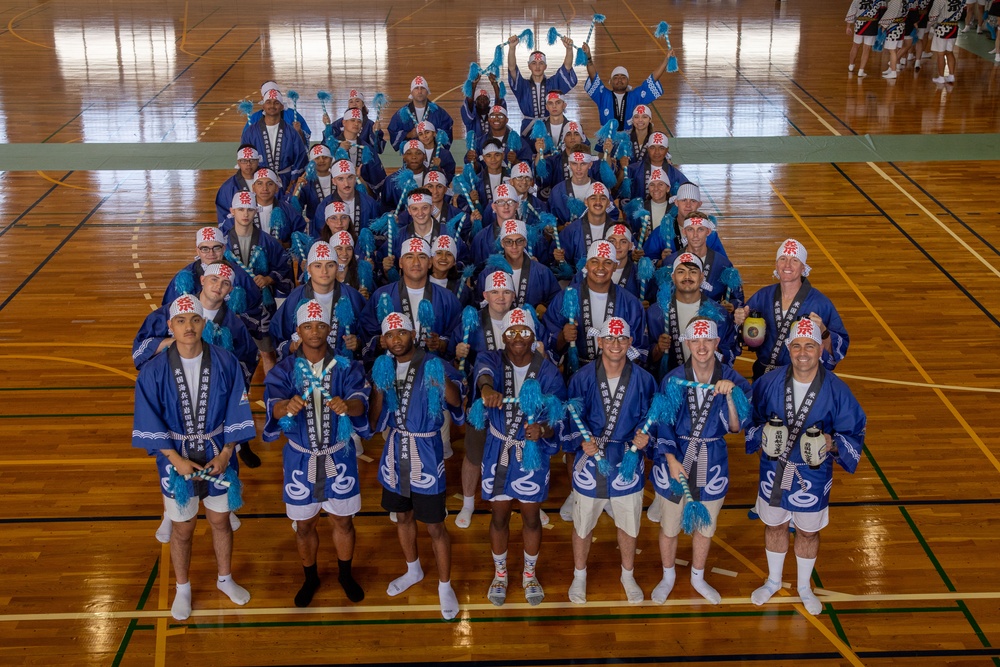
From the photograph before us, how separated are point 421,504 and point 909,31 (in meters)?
16.7

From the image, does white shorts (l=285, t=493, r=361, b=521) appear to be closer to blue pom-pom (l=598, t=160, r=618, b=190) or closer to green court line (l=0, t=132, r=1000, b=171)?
blue pom-pom (l=598, t=160, r=618, b=190)

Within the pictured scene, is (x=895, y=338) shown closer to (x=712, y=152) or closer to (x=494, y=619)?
(x=494, y=619)

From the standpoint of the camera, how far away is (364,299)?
22.9ft

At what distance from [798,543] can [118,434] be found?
17.3 ft

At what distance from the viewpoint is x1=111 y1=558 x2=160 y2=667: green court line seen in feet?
18.2

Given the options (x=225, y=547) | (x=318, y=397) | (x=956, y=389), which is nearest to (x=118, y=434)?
Answer: (x=225, y=547)

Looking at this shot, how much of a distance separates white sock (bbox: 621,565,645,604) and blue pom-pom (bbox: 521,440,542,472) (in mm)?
1053

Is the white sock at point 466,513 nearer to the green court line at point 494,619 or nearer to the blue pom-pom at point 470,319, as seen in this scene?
the green court line at point 494,619

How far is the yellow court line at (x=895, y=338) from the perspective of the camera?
7.45 m

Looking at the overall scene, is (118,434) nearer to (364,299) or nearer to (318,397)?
(364,299)

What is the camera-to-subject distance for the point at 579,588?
5.99 m

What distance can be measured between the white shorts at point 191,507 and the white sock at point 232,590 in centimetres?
52

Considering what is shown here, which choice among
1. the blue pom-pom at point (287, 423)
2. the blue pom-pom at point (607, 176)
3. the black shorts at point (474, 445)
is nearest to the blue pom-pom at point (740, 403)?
the black shorts at point (474, 445)

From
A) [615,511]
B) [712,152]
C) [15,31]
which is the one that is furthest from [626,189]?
[15,31]
